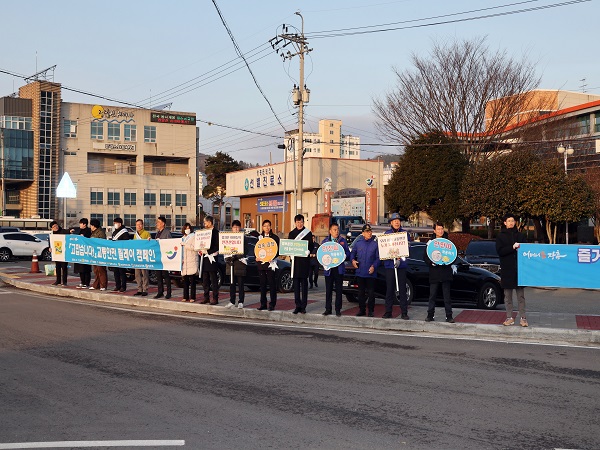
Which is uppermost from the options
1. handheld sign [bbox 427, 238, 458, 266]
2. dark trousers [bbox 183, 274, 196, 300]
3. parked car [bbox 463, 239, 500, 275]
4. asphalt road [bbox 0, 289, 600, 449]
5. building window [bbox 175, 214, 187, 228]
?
building window [bbox 175, 214, 187, 228]

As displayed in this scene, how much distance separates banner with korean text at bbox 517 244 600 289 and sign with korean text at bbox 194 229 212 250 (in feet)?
22.5

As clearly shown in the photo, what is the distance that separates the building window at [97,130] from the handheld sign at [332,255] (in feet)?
261

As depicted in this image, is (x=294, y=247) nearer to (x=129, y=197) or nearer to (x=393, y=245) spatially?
(x=393, y=245)

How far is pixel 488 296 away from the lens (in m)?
16.9

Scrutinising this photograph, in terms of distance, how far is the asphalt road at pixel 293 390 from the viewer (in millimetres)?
6469

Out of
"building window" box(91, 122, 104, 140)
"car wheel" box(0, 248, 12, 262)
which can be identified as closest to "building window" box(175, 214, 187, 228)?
"building window" box(91, 122, 104, 140)

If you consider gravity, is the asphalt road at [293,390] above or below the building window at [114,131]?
below

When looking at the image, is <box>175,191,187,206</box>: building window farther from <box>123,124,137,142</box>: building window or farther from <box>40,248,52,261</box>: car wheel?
<box>40,248,52,261</box>: car wheel

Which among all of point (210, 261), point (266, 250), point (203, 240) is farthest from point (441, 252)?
point (203, 240)

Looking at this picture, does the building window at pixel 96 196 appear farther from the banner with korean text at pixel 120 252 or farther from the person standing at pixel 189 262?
the person standing at pixel 189 262

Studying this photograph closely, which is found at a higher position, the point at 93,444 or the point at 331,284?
the point at 331,284

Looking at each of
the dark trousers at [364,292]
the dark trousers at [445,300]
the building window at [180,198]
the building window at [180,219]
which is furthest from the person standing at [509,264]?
the building window at [180,198]

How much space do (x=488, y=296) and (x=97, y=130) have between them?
79544mm

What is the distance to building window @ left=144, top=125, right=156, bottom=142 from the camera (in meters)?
92.1
